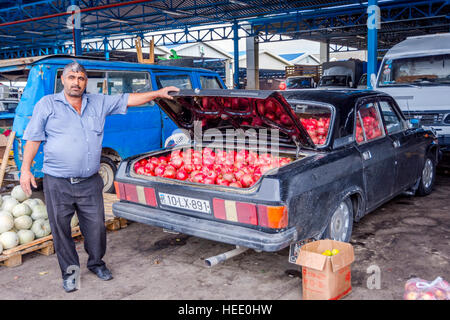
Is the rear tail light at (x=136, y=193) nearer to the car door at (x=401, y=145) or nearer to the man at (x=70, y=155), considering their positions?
the man at (x=70, y=155)

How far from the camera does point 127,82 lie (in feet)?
21.7

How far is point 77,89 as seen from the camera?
340cm

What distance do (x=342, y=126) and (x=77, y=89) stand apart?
8.17 ft

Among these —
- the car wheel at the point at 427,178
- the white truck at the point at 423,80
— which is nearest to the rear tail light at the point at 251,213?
the car wheel at the point at 427,178

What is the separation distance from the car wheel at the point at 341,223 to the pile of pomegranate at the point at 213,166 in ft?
2.26

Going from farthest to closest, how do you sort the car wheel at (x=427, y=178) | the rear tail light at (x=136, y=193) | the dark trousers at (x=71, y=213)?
the car wheel at (x=427, y=178) < the rear tail light at (x=136, y=193) < the dark trousers at (x=71, y=213)

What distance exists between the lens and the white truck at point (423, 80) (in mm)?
7852

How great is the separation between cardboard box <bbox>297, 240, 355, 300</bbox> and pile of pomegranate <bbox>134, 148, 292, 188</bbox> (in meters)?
0.90

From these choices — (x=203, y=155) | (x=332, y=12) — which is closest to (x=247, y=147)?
(x=203, y=155)


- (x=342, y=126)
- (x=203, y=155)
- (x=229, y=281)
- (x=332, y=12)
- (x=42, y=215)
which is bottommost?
(x=229, y=281)

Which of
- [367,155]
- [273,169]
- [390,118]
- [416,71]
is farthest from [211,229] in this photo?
[416,71]

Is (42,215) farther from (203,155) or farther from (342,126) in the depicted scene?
(342,126)

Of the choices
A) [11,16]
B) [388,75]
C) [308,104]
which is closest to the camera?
[308,104]

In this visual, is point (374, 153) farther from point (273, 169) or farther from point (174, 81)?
point (174, 81)
